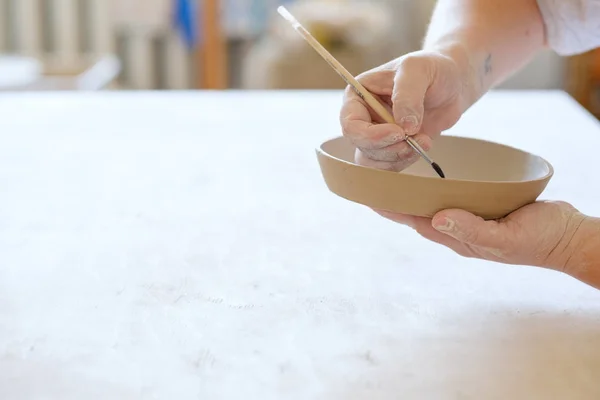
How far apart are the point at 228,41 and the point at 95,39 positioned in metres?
0.58

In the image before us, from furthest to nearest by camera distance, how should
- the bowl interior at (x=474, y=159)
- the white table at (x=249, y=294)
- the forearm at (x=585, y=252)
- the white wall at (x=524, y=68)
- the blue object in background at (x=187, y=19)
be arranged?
the white wall at (x=524, y=68) < the blue object in background at (x=187, y=19) < the bowl interior at (x=474, y=159) < the forearm at (x=585, y=252) < the white table at (x=249, y=294)

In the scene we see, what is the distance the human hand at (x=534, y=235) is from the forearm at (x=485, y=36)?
24 cm

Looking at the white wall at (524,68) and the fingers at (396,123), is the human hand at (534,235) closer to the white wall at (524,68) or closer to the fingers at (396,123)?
the fingers at (396,123)

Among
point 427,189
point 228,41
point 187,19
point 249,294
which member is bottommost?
point 228,41

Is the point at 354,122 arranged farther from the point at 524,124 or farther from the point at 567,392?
the point at 524,124

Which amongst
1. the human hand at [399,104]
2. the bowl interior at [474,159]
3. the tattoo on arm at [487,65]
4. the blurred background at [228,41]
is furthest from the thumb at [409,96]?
the blurred background at [228,41]

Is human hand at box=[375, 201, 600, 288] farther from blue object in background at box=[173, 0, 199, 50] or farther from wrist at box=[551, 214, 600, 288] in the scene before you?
blue object in background at box=[173, 0, 199, 50]

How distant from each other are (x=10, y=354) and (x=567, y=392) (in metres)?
0.42

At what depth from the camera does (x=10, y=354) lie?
1.99 feet

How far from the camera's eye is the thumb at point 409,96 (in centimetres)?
72

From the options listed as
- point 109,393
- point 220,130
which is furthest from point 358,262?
point 220,130

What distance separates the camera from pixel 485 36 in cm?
94

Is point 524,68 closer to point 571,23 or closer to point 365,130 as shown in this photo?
point 571,23

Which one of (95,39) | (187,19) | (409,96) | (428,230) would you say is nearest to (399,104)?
(409,96)
